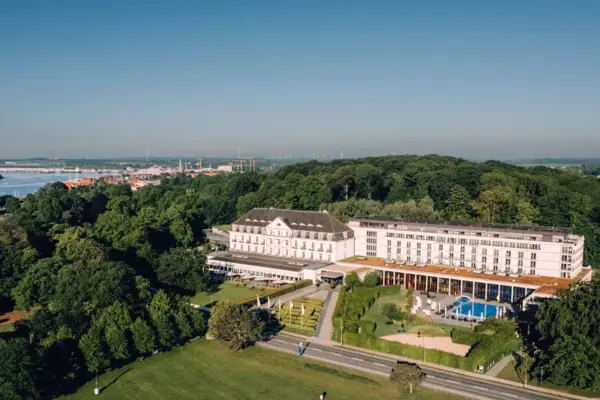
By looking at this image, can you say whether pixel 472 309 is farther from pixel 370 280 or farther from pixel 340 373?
pixel 340 373

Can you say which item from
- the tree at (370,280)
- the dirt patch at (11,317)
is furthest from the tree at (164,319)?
the tree at (370,280)

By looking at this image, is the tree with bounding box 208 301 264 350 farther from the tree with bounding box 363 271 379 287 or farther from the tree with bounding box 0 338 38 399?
the tree with bounding box 363 271 379 287

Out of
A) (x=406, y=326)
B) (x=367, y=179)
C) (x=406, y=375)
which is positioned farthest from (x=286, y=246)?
(x=406, y=375)

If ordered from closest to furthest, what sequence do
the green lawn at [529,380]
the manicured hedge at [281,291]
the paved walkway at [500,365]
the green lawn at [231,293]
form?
the green lawn at [529,380], the paved walkway at [500,365], the manicured hedge at [281,291], the green lawn at [231,293]

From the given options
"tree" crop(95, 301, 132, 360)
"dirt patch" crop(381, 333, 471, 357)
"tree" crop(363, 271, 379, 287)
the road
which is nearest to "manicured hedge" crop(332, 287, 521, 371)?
"dirt patch" crop(381, 333, 471, 357)

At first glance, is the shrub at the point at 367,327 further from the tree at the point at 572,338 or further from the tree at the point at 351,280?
the tree at the point at 572,338

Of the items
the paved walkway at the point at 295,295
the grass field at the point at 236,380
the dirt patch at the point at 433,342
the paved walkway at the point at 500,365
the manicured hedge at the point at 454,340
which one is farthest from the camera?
the paved walkway at the point at 295,295
